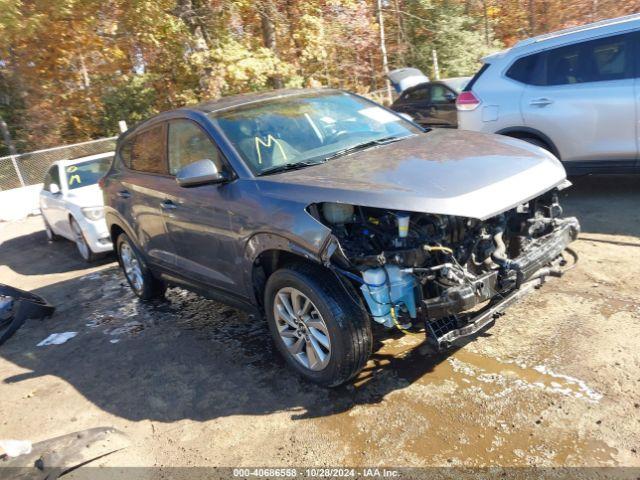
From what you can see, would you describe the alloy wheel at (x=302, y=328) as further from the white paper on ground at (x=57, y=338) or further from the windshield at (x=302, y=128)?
the white paper on ground at (x=57, y=338)

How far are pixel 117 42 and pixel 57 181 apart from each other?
8583mm

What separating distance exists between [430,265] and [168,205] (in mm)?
2438

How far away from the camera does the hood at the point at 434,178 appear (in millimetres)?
3074

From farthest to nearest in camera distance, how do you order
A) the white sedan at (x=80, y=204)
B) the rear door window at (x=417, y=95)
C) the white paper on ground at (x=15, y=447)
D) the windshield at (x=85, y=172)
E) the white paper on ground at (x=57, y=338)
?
the rear door window at (x=417, y=95)
the windshield at (x=85, y=172)
the white sedan at (x=80, y=204)
the white paper on ground at (x=57, y=338)
the white paper on ground at (x=15, y=447)

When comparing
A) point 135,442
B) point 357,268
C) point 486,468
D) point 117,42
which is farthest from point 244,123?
point 117,42

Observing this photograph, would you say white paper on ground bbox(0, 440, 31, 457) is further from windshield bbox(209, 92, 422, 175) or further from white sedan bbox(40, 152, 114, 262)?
white sedan bbox(40, 152, 114, 262)

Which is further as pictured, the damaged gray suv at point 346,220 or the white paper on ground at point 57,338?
the white paper on ground at point 57,338

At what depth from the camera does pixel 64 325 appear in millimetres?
5773

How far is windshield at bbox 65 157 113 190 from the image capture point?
343 inches

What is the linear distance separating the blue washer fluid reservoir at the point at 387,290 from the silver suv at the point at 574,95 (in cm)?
403

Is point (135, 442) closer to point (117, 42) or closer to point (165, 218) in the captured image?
point (165, 218)

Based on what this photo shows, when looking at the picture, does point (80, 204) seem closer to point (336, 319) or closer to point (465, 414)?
point (336, 319)

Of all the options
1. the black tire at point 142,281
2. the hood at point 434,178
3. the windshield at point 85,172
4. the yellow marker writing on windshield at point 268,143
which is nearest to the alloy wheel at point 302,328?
the hood at point 434,178

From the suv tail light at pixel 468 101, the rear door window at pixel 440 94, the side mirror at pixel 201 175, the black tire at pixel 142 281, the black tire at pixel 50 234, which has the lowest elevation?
the black tire at pixel 50 234
